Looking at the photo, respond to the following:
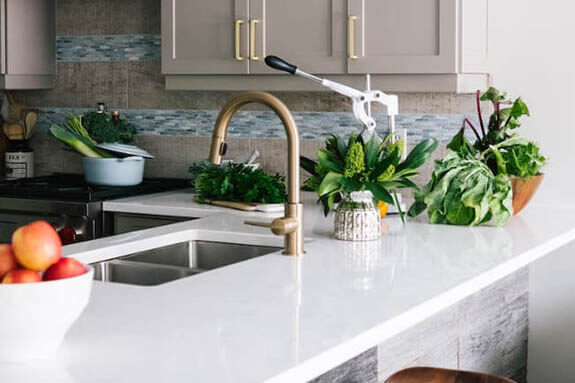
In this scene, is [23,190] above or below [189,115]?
below

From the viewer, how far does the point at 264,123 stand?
4.20 meters

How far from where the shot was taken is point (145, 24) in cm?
445

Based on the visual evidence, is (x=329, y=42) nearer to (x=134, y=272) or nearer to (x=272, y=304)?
(x=134, y=272)

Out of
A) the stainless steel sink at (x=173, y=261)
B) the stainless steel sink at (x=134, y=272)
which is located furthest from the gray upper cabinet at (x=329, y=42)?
the stainless steel sink at (x=134, y=272)

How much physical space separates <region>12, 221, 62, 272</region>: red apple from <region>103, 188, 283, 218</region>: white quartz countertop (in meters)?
1.87

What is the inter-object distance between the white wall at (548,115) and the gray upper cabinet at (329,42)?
0.37ft

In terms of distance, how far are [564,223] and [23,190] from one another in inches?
83.4

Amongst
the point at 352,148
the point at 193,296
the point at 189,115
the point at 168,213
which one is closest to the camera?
the point at 193,296

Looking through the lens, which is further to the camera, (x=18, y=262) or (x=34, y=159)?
(x=34, y=159)

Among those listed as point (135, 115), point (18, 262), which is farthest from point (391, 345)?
point (135, 115)

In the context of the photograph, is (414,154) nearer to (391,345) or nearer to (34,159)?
(391,345)

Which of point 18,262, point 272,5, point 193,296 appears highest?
point 272,5

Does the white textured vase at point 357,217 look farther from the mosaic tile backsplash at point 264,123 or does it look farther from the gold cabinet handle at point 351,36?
the mosaic tile backsplash at point 264,123

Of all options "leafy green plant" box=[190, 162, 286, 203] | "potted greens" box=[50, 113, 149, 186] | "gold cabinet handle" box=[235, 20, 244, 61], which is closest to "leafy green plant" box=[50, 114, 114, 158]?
"potted greens" box=[50, 113, 149, 186]
